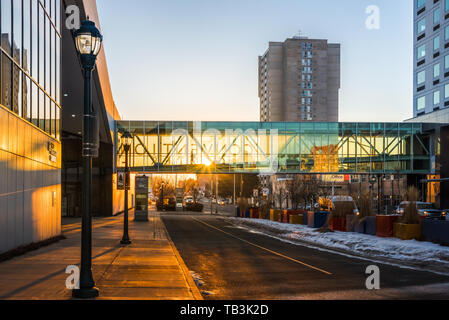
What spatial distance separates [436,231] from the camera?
18.5 metres

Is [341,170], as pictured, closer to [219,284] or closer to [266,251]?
[266,251]

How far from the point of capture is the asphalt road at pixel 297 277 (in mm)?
10297

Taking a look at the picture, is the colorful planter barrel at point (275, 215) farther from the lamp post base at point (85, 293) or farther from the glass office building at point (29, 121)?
the lamp post base at point (85, 293)

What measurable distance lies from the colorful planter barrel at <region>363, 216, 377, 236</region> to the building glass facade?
50.5 ft

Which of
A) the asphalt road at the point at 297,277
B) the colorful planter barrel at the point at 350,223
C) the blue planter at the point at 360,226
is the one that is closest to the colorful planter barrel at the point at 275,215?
the colorful planter barrel at the point at 350,223

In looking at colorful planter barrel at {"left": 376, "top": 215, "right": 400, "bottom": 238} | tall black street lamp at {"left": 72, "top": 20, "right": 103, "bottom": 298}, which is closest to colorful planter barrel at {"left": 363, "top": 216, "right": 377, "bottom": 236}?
colorful planter barrel at {"left": 376, "top": 215, "right": 400, "bottom": 238}

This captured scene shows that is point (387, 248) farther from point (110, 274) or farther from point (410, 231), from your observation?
point (110, 274)

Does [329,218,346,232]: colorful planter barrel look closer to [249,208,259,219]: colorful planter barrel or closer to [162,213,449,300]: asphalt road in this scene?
[162,213,449,300]: asphalt road

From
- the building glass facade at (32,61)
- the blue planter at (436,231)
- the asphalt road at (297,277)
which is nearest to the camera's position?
the asphalt road at (297,277)

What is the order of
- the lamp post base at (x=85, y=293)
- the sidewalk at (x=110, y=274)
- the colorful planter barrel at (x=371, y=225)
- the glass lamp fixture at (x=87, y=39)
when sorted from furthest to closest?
the colorful planter barrel at (x=371, y=225)
the sidewalk at (x=110, y=274)
the glass lamp fixture at (x=87, y=39)
the lamp post base at (x=85, y=293)

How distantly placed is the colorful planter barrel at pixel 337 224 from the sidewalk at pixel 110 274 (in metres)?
11.5

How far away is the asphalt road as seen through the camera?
405 inches

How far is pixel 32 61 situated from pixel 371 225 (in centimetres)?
1662

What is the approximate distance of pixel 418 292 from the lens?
10.4 meters
